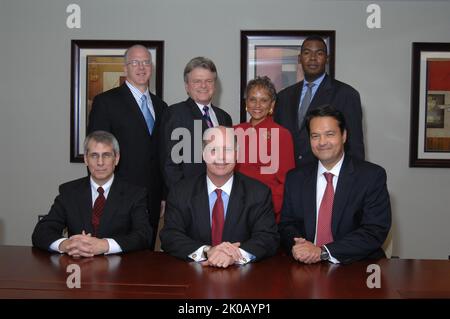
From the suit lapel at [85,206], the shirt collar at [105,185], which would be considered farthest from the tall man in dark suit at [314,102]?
the suit lapel at [85,206]

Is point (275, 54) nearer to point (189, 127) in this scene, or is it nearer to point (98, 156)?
point (189, 127)

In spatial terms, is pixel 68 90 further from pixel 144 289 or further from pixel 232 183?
pixel 144 289

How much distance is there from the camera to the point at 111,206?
2588mm

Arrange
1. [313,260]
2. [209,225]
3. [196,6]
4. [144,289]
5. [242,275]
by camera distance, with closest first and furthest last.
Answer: [144,289], [242,275], [313,260], [209,225], [196,6]

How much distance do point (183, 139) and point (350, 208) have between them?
105 cm

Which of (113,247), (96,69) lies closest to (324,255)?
(113,247)

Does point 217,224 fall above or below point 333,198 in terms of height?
below

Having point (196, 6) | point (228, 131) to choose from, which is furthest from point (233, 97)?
point (228, 131)

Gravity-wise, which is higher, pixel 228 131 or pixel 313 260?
pixel 228 131

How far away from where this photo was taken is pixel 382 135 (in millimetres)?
4391

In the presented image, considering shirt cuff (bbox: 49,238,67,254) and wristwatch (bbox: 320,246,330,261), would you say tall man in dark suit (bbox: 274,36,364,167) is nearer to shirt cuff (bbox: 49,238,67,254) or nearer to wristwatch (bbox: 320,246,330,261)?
wristwatch (bbox: 320,246,330,261)

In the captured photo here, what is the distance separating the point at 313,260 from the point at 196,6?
287cm

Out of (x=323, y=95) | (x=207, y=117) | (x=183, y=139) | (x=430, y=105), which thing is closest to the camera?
(x=183, y=139)

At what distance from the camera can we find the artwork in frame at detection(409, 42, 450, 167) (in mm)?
4285
